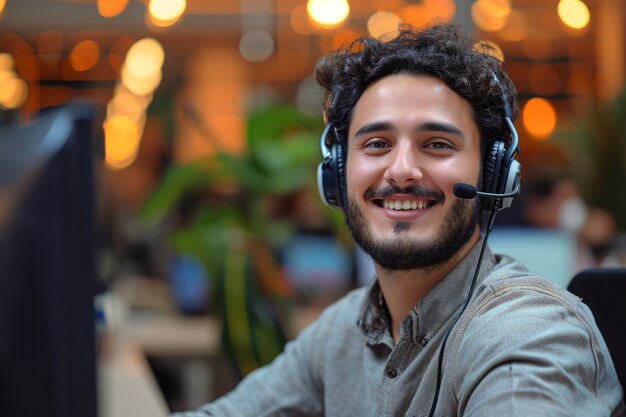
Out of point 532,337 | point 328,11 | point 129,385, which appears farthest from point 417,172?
point 328,11

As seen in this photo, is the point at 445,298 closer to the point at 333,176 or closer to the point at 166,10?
the point at 333,176

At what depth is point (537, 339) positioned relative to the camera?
885 millimetres

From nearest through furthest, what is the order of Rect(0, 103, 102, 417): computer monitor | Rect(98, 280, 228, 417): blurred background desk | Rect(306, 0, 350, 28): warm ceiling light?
Rect(0, 103, 102, 417): computer monitor → Rect(98, 280, 228, 417): blurred background desk → Rect(306, 0, 350, 28): warm ceiling light

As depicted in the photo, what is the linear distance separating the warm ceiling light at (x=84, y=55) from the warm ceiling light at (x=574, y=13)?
Answer: 2927 millimetres

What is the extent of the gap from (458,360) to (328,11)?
381 cm

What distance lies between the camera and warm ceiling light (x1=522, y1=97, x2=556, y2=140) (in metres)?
5.96

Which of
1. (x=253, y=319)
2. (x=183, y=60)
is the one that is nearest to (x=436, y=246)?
(x=253, y=319)

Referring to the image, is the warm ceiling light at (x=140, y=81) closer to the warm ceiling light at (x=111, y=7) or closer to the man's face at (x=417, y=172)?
the warm ceiling light at (x=111, y=7)

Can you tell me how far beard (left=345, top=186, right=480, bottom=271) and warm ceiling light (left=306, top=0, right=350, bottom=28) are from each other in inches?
139

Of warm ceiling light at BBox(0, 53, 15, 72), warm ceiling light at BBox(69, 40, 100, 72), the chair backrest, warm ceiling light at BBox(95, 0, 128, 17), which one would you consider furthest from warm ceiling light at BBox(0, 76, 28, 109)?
the chair backrest

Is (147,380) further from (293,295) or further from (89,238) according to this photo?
(89,238)

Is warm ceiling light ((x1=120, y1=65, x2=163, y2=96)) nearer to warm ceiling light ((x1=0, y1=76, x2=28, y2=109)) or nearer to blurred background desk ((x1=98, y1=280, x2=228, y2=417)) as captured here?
warm ceiling light ((x1=0, y1=76, x2=28, y2=109))

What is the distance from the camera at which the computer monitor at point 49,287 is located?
78 cm

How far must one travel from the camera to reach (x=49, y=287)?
78cm
